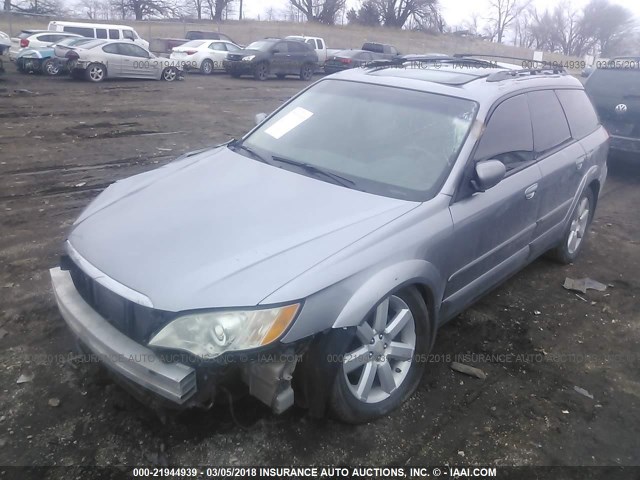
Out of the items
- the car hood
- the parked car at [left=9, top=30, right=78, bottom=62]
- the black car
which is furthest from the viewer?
the black car

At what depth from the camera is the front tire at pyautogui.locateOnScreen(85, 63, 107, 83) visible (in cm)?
1763

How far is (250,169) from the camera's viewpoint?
351 centimetres

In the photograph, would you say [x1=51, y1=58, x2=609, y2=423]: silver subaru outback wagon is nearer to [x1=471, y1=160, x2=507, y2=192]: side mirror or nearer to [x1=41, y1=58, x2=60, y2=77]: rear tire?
[x1=471, y1=160, x2=507, y2=192]: side mirror

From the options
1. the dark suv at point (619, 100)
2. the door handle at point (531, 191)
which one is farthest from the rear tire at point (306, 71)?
the door handle at point (531, 191)

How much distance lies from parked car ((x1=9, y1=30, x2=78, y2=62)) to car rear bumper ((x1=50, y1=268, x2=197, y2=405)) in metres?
20.0

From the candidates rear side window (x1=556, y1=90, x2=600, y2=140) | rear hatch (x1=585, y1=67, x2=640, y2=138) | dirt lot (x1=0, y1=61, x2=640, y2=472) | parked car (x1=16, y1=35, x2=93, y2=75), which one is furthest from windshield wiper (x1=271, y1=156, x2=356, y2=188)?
parked car (x1=16, y1=35, x2=93, y2=75)

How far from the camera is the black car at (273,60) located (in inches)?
864

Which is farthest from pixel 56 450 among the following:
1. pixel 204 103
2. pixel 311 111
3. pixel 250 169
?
pixel 204 103

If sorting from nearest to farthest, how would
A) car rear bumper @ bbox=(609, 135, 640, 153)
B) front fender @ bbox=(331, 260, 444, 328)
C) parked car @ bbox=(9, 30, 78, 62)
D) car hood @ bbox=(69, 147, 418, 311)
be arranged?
car hood @ bbox=(69, 147, 418, 311) < front fender @ bbox=(331, 260, 444, 328) < car rear bumper @ bbox=(609, 135, 640, 153) < parked car @ bbox=(9, 30, 78, 62)

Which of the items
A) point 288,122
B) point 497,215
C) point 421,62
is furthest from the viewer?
point 421,62

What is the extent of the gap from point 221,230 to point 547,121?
9.51ft

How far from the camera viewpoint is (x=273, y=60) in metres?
22.3

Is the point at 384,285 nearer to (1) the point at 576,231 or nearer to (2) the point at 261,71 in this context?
(1) the point at 576,231

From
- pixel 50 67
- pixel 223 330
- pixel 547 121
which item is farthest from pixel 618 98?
pixel 50 67
